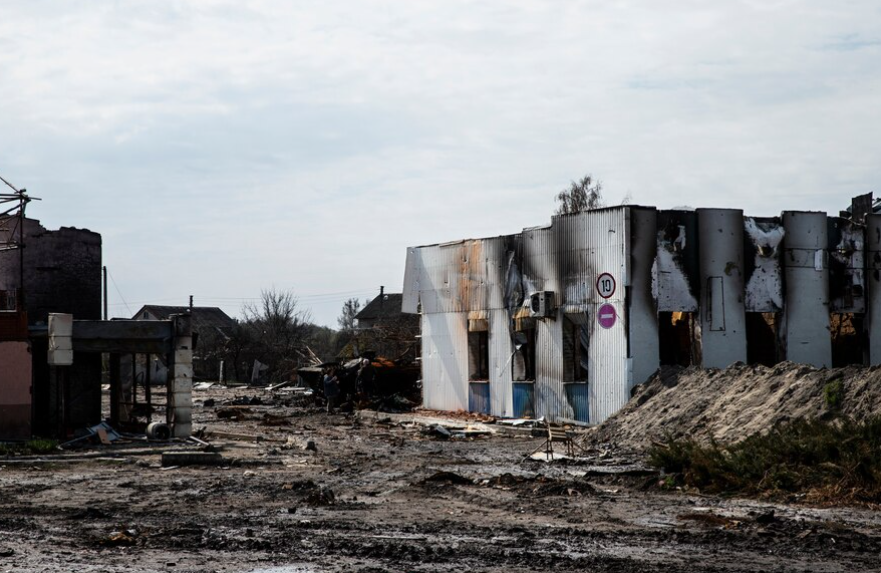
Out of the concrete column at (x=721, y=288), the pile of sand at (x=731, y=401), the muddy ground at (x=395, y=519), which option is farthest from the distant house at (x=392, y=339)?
the muddy ground at (x=395, y=519)

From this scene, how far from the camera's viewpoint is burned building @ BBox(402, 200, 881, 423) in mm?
26953

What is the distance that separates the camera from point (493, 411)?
32.6 metres

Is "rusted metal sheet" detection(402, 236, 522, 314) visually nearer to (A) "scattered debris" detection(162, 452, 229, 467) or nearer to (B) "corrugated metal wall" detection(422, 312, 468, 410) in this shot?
(B) "corrugated metal wall" detection(422, 312, 468, 410)

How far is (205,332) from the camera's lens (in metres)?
84.1

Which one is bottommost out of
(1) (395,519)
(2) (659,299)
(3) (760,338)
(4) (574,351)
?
(1) (395,519)

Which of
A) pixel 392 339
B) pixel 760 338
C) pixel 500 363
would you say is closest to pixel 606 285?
pixel 760 338

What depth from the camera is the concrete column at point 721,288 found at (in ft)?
89.4

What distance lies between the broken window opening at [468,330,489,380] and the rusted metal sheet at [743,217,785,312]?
9079mm

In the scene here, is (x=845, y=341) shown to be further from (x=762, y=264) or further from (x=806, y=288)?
(x=762, y=264)

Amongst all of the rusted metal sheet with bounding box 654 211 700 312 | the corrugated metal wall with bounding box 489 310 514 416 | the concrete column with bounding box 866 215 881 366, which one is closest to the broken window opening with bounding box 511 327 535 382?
the corrugated metal wall with bounding box 489 310 514 416

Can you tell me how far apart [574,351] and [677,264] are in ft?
12.7

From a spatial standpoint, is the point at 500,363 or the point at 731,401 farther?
the point at 500,363

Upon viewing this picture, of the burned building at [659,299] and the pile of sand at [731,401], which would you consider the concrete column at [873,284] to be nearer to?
the burned building at [659,299]

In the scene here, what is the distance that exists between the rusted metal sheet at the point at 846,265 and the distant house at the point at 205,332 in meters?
32.2
